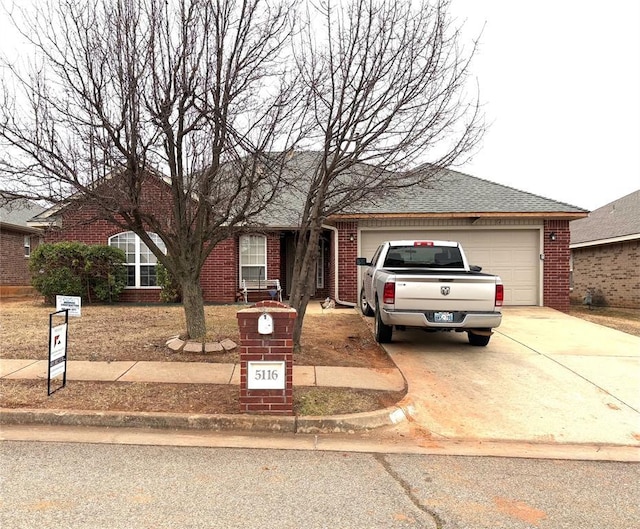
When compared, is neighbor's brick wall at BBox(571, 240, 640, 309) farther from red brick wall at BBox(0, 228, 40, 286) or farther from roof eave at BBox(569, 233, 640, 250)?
red brick wall at BBox(0, 228, 40, 286)

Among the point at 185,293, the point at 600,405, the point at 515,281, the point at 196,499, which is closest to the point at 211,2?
the point at 185,293

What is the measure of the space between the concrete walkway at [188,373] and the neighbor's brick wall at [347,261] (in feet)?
21.1

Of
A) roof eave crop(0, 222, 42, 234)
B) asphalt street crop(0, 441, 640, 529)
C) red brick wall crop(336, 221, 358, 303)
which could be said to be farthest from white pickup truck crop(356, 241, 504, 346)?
roof eave crop(0, 222, 42, 234)

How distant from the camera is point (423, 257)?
905cm

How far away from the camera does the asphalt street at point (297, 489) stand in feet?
9.42

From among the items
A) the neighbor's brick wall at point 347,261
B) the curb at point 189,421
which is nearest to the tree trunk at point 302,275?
the curb at point 189,421

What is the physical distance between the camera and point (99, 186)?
5.91 meters

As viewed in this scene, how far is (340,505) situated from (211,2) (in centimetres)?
574

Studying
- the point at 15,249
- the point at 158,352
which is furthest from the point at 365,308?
the point at 15,249

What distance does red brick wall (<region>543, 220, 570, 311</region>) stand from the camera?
41.0ft

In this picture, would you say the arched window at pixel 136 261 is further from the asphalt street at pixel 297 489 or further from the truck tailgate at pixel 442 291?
the asphalt street at pixel 297 489

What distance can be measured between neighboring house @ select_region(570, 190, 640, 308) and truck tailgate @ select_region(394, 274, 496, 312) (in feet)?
39.0

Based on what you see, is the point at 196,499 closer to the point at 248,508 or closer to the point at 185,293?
the point at 248,508

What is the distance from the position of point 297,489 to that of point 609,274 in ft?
59.7
